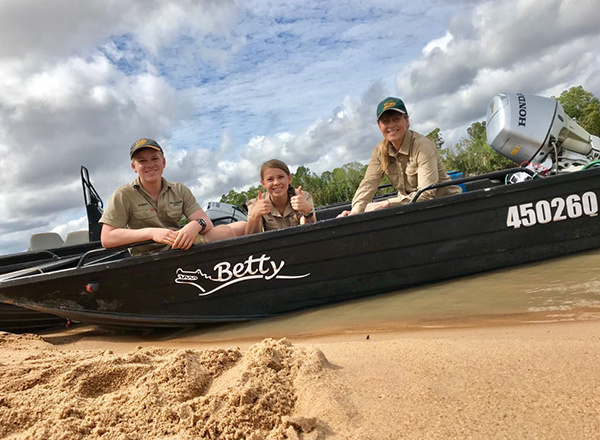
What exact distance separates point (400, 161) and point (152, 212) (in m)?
2.49

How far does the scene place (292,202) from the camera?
12.9 feet

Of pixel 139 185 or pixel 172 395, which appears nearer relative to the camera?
pixel 172 395

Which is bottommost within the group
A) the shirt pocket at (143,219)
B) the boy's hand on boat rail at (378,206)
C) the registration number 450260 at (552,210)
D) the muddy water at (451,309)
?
the muddy water at (451,309)

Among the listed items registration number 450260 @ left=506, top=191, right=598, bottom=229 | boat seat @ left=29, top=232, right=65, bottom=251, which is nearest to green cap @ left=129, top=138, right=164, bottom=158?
registration number 450260 @ left=506, top=191, right=598, bottom=229

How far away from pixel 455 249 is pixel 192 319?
8.20ft

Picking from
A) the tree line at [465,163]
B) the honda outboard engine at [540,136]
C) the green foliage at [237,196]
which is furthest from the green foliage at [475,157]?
the honda outboard engine at [540,136]

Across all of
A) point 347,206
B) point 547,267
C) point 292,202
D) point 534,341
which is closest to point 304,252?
point 292,202

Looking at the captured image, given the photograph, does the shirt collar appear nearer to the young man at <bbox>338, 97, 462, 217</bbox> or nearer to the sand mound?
the young man at <bbox>338, 97, 462, 217</bbox>

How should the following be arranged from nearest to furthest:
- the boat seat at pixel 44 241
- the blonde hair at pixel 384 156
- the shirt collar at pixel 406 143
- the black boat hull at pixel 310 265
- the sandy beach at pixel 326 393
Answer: the sandy beach at pixel 326 393 → the black boat hull at pixel 310 265 → the shirt collar at pixel 406 143 → the blonde hair at pixel 384 156 → the boat seat at pixel 44 241

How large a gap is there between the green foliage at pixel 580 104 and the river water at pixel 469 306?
44.7 metres

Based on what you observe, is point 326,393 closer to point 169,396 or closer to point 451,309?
point 169,396

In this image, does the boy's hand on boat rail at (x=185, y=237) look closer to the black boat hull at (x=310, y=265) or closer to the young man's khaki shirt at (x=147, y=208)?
the black boat hull at (x=310, y=265)

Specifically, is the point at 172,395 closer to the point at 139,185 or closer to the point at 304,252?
the point at 304,252

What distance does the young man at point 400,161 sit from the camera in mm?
4242
